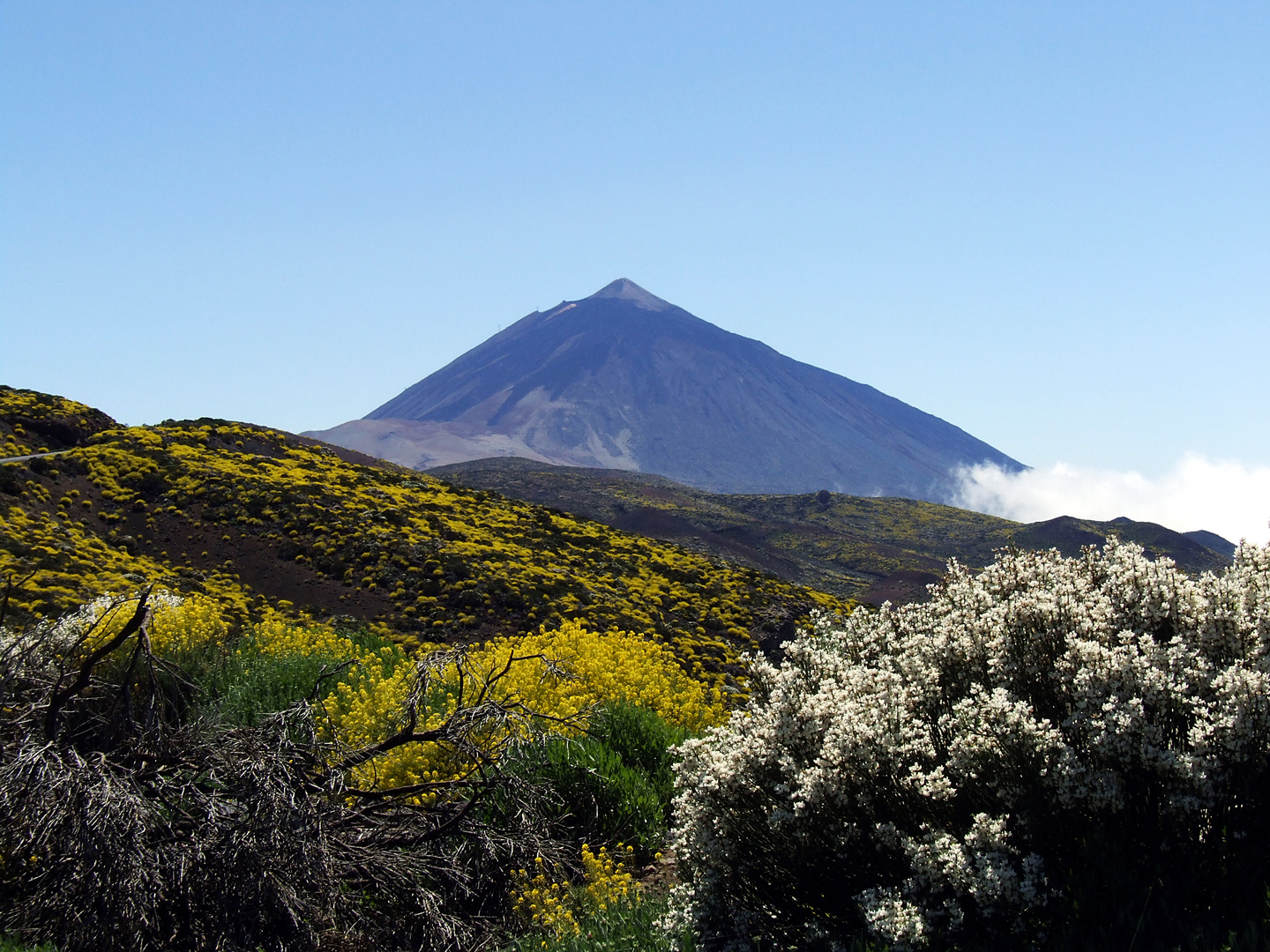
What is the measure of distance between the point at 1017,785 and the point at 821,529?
285 feet

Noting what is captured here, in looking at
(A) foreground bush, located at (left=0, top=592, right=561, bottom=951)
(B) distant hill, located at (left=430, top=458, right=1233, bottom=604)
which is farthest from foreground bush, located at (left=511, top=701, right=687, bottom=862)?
(B) distant hill, located at (left=430, top=458, right=1233, bottom=604)

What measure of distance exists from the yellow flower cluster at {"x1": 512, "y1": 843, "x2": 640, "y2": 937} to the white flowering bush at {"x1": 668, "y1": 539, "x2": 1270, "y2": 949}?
3.00 feet

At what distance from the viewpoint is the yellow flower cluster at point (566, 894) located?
605cm

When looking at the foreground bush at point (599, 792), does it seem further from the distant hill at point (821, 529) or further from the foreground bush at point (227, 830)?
the distant hill at point (821, 529)

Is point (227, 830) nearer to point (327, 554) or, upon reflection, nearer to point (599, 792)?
point (599, 792)

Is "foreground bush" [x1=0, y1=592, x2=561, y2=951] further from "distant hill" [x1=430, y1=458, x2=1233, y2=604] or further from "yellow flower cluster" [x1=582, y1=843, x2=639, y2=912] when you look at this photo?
"distant hill" [x1=430, y1=458, x2=1233, y2=604]

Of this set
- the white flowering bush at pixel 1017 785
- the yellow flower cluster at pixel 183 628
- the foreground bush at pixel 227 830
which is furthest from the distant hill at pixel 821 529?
the white flowering bush at pixel 1017 785

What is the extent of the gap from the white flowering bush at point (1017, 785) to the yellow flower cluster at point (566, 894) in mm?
915

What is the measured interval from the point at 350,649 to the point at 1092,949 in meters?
10.7

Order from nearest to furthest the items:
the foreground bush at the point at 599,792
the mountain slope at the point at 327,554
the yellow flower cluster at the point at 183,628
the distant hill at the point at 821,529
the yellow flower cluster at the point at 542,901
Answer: the yellow flower cluster at the point at 542,901 < the foreground bush at the point at 599,792 < the yellow flower cluster at the point at 183,628 < the mountain slope at the point at 327,554 < the distant hill at the point at 821,529

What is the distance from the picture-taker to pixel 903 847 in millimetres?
4359

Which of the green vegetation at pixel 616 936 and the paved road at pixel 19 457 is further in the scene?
the paved road at pixel 19 457

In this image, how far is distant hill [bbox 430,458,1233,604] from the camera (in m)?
Result: 65.6

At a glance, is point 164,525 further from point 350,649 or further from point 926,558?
point 926,558
